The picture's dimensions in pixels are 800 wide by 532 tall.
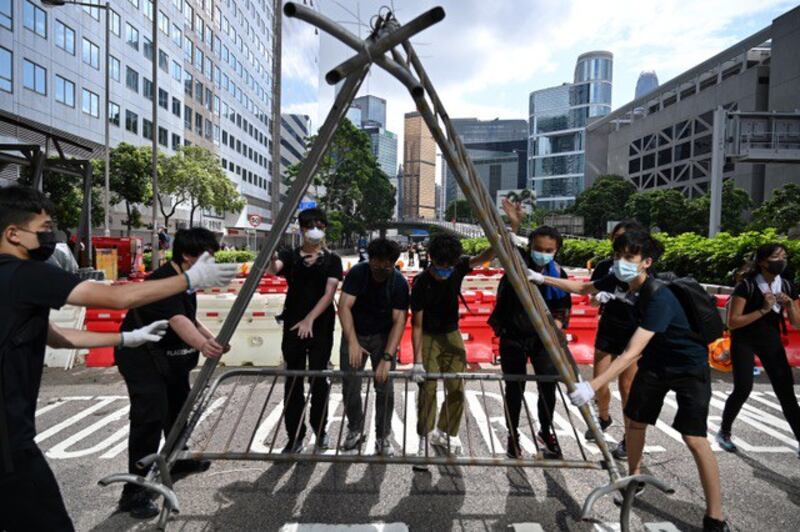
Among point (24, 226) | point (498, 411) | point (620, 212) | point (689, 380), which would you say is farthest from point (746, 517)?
point (620, 212)

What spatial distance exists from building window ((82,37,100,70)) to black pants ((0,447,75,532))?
39355mm

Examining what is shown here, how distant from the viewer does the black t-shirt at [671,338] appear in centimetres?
339

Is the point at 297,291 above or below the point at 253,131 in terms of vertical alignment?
below

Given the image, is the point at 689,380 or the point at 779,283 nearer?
the point at 689,380

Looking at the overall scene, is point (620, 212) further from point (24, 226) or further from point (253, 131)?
point (24, 226)

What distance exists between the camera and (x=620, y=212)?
241 feet

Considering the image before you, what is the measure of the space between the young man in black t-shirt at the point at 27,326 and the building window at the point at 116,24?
43.1 metres

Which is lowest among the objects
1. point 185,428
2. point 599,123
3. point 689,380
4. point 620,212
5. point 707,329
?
point 185,428

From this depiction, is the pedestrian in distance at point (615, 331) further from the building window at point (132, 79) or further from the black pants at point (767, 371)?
the building window at point (132, 79)

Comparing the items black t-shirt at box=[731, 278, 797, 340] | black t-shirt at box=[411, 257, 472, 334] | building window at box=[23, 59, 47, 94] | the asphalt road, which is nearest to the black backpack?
the asphalt road

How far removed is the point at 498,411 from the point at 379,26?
4.43 metres

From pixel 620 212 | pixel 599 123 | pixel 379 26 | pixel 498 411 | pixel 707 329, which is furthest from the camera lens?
pixel 599 123

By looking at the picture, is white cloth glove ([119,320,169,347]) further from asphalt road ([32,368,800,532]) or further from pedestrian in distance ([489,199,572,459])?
pedestrian in distance ([489,199,572,459])

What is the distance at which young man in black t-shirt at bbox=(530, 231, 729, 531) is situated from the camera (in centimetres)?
333
